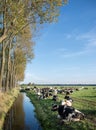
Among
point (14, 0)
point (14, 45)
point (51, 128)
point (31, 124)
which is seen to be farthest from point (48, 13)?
point (14, 45)

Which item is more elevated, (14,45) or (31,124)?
(14,45)

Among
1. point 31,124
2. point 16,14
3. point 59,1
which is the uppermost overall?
point 59,1

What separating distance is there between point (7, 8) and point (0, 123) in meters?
12.2

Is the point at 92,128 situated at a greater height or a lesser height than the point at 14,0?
lesser

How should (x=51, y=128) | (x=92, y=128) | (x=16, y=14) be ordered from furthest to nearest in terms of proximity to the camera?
1. (x=16, y=14)
2. (x=51, y=128)
3. (x=92, y=128)

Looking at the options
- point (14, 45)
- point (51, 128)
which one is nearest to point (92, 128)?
point (51, 128)

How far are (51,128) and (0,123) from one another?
5016 mm

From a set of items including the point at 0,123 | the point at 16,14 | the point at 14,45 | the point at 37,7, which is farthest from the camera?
the point at 14,45

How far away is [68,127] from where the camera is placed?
1975 centimetres

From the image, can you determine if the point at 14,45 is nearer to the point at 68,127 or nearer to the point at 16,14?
the point at 16,14

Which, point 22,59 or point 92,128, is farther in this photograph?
point 22,59

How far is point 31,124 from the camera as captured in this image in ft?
83.6

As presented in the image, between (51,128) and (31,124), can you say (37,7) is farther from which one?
(51,128)

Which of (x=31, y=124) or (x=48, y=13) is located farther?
(x=48, y=13)
